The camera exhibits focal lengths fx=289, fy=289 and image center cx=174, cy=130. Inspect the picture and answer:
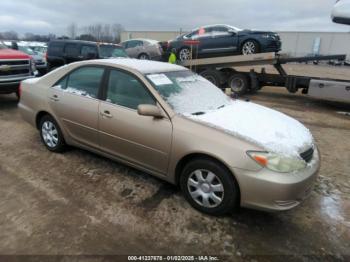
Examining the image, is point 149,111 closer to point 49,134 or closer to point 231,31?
point 49,134

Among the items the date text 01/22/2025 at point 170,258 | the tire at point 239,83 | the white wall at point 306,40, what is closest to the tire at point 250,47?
the tire at point 239,83

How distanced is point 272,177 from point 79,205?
2.16 metres

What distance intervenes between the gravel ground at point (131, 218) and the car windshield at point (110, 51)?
6.91 m

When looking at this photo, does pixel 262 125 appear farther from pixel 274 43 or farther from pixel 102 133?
pixel 274 43

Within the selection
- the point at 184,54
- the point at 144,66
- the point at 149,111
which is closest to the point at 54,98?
the point at 144,66

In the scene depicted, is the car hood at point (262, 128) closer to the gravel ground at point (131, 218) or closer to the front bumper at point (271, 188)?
the front bumper at point (271, 188)

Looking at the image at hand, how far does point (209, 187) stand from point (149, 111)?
3.52ft

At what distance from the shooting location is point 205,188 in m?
3.17

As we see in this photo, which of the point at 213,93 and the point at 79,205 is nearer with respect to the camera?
the point at 79,205

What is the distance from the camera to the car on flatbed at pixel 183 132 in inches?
113

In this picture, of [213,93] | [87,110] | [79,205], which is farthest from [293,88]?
[79,205]

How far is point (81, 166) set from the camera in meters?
4.32

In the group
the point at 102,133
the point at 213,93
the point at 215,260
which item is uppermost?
the point at 213,93

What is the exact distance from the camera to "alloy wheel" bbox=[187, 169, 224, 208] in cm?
308
